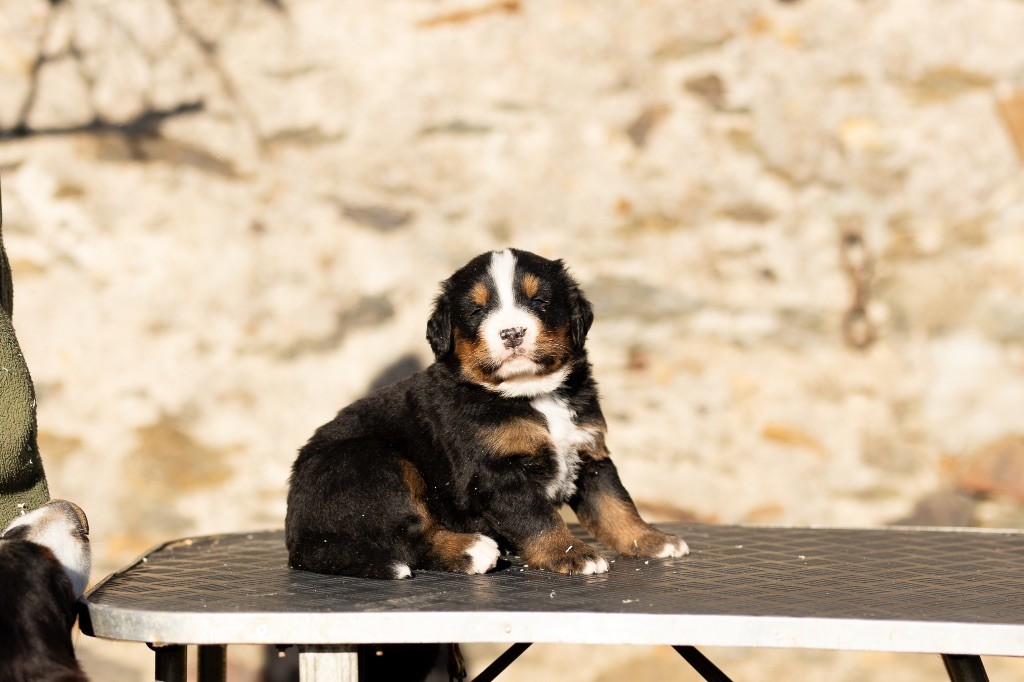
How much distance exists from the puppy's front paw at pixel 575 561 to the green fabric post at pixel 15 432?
4.07ft

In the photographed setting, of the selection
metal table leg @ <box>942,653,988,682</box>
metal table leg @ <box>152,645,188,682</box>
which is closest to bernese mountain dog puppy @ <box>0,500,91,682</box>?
metal table leg @ <box>152,645,188,682</box>

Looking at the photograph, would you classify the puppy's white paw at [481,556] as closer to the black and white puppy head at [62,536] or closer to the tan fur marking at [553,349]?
the tan fur marking at [553,349]

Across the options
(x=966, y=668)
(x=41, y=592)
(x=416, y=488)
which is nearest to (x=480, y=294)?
(x=416, y=488)

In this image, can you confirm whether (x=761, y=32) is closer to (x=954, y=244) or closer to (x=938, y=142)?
(x=938, y=142)

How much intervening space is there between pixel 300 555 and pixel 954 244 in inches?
135

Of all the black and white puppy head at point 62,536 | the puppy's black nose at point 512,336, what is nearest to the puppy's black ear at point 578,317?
the puppy's black nose at point 512,336

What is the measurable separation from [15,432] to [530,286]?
133cm

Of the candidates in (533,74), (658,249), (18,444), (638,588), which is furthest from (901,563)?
(533,74)

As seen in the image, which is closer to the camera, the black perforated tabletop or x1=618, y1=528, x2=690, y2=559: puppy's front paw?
the black perforated tabletop

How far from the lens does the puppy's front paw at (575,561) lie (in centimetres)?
285

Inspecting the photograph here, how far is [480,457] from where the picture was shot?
3.03 meters

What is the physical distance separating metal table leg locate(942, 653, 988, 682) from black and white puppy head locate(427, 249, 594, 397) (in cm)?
117

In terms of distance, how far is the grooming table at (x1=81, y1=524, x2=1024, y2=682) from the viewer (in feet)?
7.34

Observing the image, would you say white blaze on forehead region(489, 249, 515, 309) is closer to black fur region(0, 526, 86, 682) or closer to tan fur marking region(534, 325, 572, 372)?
tan fur marking region(534, 325, 572, 372)
